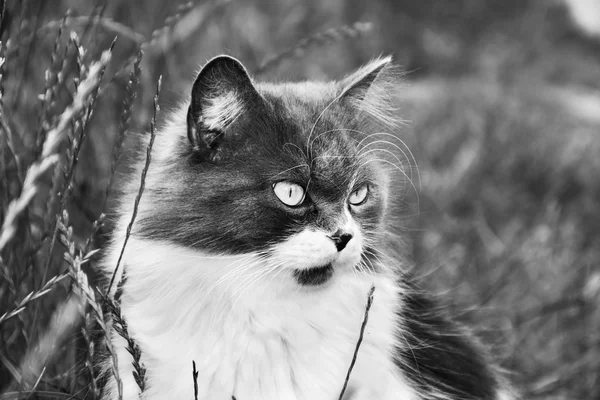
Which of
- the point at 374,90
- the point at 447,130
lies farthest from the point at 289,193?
the point at 447,130

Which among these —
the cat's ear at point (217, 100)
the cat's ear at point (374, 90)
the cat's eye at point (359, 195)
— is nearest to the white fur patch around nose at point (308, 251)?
the cat's eye at point (359, 195)

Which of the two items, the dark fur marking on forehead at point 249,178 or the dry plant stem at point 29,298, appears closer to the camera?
the dry plant stem at point 29,298

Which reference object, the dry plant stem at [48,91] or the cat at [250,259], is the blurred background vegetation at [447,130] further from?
the cat at [250,259]

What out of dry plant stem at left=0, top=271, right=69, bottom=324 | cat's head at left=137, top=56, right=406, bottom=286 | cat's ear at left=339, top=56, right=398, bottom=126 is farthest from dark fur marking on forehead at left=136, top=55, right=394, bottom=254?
dry plant stem at left=0, top=271, right=69, bottom=324

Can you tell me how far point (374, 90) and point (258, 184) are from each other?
1.91ft

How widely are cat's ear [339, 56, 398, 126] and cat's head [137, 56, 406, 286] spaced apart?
180mm

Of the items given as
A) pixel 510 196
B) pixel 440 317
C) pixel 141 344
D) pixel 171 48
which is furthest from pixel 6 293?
pixel 510 196

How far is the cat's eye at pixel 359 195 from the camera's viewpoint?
1.77 metres

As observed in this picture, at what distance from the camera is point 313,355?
66.5 inches

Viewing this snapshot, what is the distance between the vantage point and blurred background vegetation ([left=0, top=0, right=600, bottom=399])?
197cm

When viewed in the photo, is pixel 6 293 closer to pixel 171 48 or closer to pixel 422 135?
pixel 171 48

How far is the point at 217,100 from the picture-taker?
164 cm

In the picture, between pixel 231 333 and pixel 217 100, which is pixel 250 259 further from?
pixel 217 100

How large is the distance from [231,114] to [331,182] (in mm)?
292
